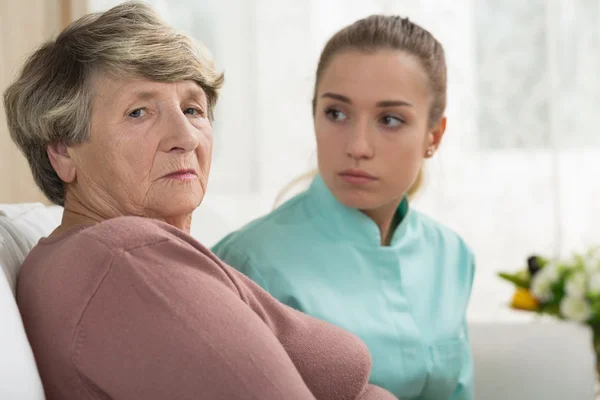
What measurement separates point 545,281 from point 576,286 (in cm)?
10

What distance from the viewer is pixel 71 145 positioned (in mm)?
Answer: 1258

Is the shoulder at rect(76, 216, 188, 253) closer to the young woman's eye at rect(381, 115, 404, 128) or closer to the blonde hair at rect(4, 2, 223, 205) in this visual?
the blonde hair at rect(4, 2, 223, 205)

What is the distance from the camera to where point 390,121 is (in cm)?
181

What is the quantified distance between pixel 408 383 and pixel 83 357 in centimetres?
102

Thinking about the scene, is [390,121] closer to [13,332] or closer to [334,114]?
[334,114]

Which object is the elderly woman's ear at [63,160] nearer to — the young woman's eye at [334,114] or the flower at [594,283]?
the young woman's eye at [334,114]

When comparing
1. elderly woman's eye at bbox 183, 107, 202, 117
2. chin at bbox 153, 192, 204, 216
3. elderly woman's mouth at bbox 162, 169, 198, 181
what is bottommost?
chin at bbox 153, 192, 204, 216

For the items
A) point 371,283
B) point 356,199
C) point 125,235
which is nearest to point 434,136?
point 356,199

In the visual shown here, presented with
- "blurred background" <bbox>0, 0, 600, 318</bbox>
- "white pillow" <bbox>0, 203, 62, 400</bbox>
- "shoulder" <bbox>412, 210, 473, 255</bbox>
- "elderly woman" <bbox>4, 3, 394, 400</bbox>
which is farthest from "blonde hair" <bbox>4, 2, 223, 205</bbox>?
"blurred background" <bbox>0, 0, 600, 318</bbox>

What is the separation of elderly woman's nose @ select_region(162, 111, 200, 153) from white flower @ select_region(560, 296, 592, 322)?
1.30 meters

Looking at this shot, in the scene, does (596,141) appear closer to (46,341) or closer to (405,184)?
(405,184)

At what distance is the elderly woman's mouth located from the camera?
Result: 126cm

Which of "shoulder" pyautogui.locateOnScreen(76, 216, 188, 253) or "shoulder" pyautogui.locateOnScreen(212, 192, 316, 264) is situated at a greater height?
"shoulder" pyautogui.locateOnScreen(76, 216, 188, 253)

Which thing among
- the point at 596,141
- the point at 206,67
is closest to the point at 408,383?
the point at 206,67
